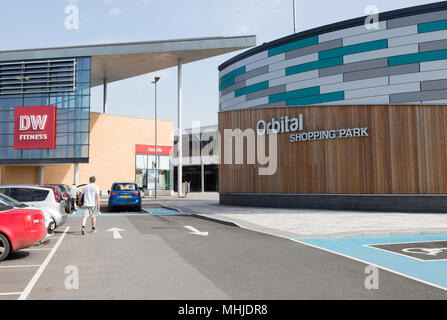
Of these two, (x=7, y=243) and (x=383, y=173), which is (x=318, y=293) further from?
(x=383, y=173)

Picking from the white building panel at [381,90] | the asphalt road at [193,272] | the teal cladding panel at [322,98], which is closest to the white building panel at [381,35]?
the white building panel at [381,90]

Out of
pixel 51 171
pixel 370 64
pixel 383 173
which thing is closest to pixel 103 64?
pixel 51 171

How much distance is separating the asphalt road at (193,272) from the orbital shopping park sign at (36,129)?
27.8 metres

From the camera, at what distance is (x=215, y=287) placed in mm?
5215

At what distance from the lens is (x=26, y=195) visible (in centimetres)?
1104

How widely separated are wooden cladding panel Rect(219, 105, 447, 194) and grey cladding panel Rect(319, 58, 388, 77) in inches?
486

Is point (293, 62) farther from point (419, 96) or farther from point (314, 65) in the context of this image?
point (419, 96)

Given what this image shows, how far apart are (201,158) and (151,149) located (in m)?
12.3

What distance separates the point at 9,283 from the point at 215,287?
305 centimetres

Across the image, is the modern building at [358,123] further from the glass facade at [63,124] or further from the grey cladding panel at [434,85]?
the glass facade at [63,124]

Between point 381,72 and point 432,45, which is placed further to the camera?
point 381,72

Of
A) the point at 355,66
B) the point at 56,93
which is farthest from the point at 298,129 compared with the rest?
→ the point at 56,93

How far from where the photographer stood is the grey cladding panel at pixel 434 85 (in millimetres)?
26672
